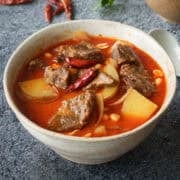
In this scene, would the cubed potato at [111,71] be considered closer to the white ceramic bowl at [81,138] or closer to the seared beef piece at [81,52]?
the seared beef piece at [81,52]

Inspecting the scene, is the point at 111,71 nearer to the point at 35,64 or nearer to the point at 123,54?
the point at 123,54

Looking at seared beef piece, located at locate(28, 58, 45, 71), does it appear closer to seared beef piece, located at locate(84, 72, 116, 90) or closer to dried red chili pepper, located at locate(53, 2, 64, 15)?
seared beef piece, located at locate(84, 72, 116, 90)

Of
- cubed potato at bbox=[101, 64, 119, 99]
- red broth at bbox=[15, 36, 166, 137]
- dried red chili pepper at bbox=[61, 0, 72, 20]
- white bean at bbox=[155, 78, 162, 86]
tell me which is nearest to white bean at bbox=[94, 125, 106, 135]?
red broth at bbox=[15, 36, 166, 137]

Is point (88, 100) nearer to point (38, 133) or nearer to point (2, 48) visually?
point (38, 133)

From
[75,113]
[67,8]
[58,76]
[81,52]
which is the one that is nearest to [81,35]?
[81,52]

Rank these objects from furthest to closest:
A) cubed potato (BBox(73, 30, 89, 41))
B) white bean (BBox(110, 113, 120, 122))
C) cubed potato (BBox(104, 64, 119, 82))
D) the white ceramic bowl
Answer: cubed potato (BBox(73, 30, 89, 41)) < cubed potato (BBox(104, 64, 119, 82)) < white bean (BBox(110, 113, 120, 122)) < the white ceramic bowl

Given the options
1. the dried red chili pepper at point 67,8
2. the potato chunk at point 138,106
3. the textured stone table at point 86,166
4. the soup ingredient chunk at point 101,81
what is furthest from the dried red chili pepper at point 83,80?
the dried red chili pepper at point 67,8
